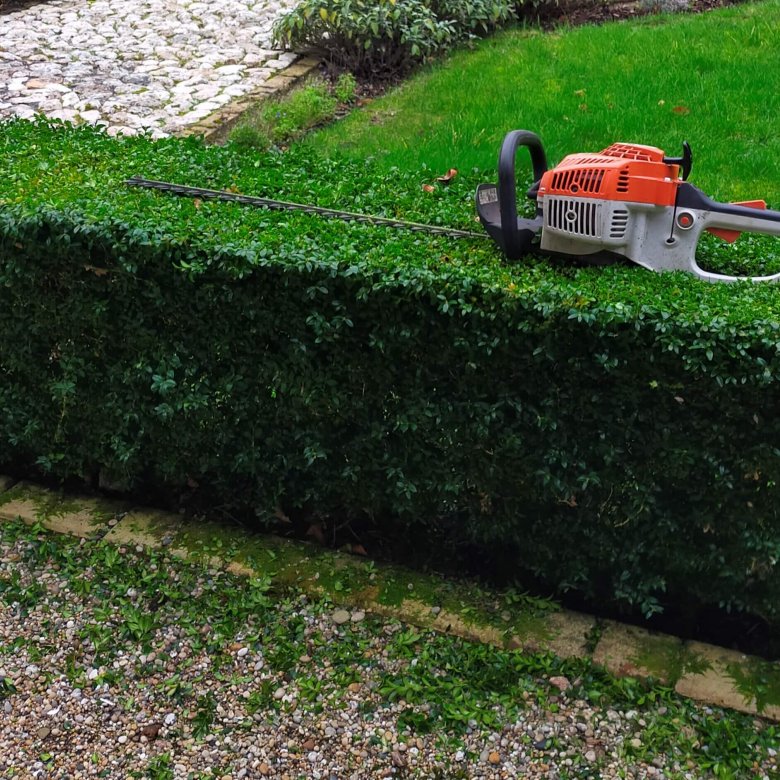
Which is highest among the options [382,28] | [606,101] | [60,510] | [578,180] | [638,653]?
[578,180]

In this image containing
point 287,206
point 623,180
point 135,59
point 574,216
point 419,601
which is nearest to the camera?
point 623,180

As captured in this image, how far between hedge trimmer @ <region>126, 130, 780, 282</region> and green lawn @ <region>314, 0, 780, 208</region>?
2585mm

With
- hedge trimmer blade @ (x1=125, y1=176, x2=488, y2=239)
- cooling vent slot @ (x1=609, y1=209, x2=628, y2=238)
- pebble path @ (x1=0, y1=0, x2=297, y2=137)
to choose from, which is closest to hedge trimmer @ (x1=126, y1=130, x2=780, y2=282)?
cooling vent slot @ (x1=609, y1=209, x2=628, y2=238)

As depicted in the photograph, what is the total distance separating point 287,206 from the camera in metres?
3.58

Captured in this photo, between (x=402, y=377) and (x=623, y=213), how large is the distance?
865 millimetres

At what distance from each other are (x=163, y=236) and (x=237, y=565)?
1223 millimetres

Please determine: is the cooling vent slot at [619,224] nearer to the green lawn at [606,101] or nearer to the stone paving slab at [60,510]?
the stone paving slab at [60,510]

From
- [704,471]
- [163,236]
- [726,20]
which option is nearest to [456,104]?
[726,20]

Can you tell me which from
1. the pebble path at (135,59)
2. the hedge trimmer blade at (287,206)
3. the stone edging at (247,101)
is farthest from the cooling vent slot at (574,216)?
the pebble path at (135,59)

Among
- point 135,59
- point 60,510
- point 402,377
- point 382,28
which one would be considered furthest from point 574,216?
point 135,59

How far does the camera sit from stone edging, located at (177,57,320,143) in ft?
23.8

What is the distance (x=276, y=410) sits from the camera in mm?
3373

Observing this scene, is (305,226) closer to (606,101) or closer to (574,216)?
(574,216)

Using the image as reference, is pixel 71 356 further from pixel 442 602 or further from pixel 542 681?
pixel 542 681
